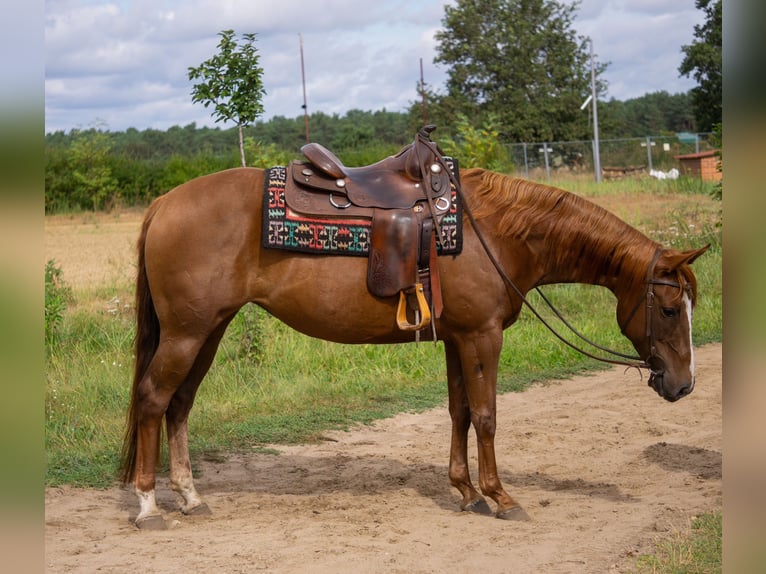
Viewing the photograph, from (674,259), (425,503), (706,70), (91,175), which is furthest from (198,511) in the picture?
(706,70)

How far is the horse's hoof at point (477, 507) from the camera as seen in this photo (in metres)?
4.91

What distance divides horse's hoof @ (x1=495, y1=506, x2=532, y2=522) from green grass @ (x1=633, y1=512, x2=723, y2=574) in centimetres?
82

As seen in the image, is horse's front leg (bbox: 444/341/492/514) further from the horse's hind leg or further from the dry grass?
the dry grass

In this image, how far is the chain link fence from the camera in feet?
108

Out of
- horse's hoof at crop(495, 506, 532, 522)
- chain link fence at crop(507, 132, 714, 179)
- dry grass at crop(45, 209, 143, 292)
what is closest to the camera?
horse's hoof at crop(495, 506, 532, 522)

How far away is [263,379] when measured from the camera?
25.6ft

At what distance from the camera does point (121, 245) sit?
20.4m

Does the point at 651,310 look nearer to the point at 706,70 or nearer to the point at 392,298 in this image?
the point at 392,298

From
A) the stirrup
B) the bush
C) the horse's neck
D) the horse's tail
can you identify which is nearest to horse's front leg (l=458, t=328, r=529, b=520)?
the stirrup

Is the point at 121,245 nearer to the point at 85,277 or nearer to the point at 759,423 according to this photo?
the point at 85,277

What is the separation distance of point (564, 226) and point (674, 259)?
64 centimetres

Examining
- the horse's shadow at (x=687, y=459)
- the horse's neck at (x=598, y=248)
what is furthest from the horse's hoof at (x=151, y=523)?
the horse's shadow at (x=687, y=459)

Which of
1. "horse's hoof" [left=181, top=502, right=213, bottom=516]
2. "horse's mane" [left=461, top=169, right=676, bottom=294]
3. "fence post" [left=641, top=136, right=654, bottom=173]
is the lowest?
"horse's hoof" [left=181, top=502, right=213, bottom=516]

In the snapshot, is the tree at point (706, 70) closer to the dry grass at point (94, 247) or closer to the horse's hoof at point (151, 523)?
the dry grass at point (94, 247)
